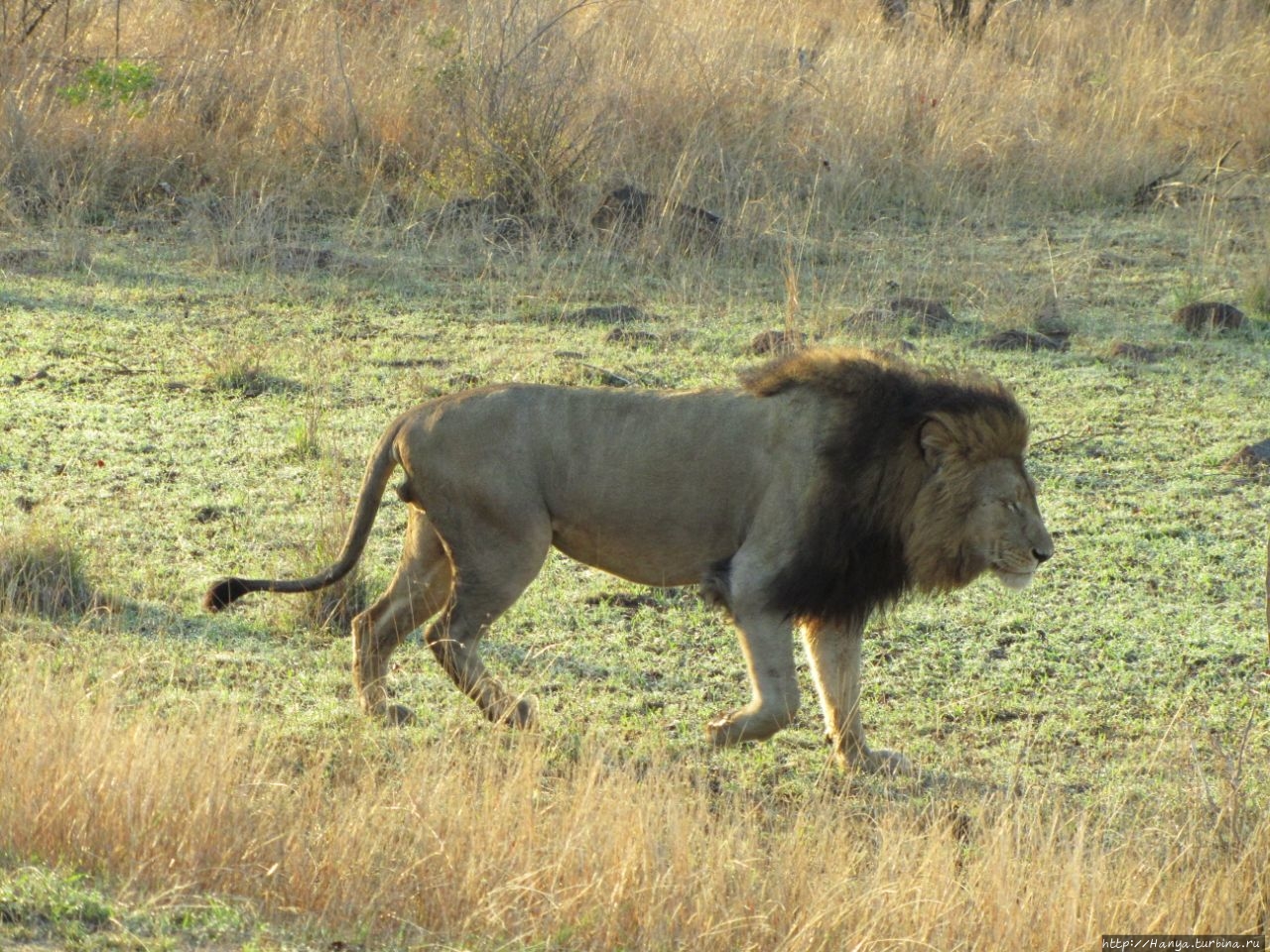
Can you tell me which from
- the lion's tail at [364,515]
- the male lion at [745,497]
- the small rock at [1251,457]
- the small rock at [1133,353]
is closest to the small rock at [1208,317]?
the small rock at [1133,353]

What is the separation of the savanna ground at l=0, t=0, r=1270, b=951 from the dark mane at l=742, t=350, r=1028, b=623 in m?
0.45

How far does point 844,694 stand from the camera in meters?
4.27

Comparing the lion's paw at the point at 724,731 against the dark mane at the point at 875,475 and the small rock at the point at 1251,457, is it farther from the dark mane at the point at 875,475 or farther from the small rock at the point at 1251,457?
the small rock at the point at 1251,457

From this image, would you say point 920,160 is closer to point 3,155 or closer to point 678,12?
point 678,12

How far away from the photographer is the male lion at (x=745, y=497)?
165 inches

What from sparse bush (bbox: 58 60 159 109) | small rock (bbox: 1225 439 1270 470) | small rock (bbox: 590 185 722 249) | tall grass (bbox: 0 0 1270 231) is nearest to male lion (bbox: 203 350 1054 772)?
small rock (bbox: 1225 439 1270 470)

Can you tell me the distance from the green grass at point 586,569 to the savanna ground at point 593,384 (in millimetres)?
22

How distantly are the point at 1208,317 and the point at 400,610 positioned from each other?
529 centimetres

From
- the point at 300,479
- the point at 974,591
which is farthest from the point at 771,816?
the point at 300,479

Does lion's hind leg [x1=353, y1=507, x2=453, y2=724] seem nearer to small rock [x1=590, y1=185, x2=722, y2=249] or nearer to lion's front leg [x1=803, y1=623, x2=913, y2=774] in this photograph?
lion's front leg [x1=803, y1=623, x2=913, y2=774]

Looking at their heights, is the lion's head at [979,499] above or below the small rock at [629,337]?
above

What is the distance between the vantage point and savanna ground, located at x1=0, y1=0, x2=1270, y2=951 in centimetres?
324

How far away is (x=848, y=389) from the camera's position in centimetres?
427

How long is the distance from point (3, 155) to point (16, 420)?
3.77m
